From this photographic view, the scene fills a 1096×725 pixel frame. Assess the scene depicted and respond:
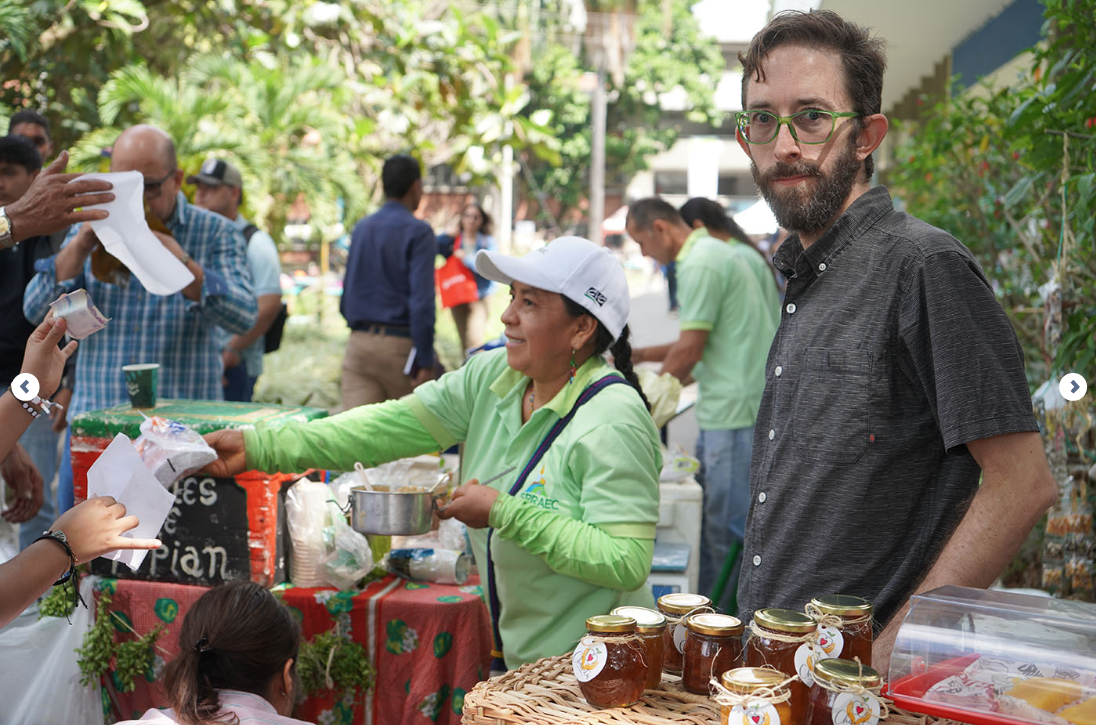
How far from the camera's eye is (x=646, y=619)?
5.94 feet

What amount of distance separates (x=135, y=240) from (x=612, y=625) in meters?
2.30

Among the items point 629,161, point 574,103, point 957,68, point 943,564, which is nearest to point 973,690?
point 943,564

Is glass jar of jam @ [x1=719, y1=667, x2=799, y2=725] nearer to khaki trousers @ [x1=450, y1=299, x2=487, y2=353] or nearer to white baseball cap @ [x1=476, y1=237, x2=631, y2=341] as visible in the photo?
white baseball cap @ [x1=476, y1=237, x2=631, y2=341]

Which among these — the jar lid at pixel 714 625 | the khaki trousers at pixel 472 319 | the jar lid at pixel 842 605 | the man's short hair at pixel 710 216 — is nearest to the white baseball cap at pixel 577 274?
the jar lid at pixel 714 625

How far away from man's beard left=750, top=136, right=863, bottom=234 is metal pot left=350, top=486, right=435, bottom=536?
127cm

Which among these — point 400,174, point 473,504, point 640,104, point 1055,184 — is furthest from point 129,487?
point 640,104

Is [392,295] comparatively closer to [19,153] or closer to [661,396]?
[661,396]

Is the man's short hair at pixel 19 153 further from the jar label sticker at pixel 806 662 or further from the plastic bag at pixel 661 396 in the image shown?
the jar label sticker at pixel 806 662

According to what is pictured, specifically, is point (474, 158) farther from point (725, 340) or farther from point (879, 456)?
point (879, 456)

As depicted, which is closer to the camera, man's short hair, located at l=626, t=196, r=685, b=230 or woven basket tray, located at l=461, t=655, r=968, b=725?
woven basket tray, located at l=461, t=655, r=968, b=725

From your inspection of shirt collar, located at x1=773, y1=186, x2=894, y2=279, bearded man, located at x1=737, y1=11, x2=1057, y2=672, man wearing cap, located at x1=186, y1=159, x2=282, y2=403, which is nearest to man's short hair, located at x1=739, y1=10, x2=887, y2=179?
bearded man, located at x1=737, y1=11, x2=1057, y2=672

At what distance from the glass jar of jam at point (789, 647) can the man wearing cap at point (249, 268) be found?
4506 millimetres

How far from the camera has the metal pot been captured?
265 cm

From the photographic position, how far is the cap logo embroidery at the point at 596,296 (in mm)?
2713
